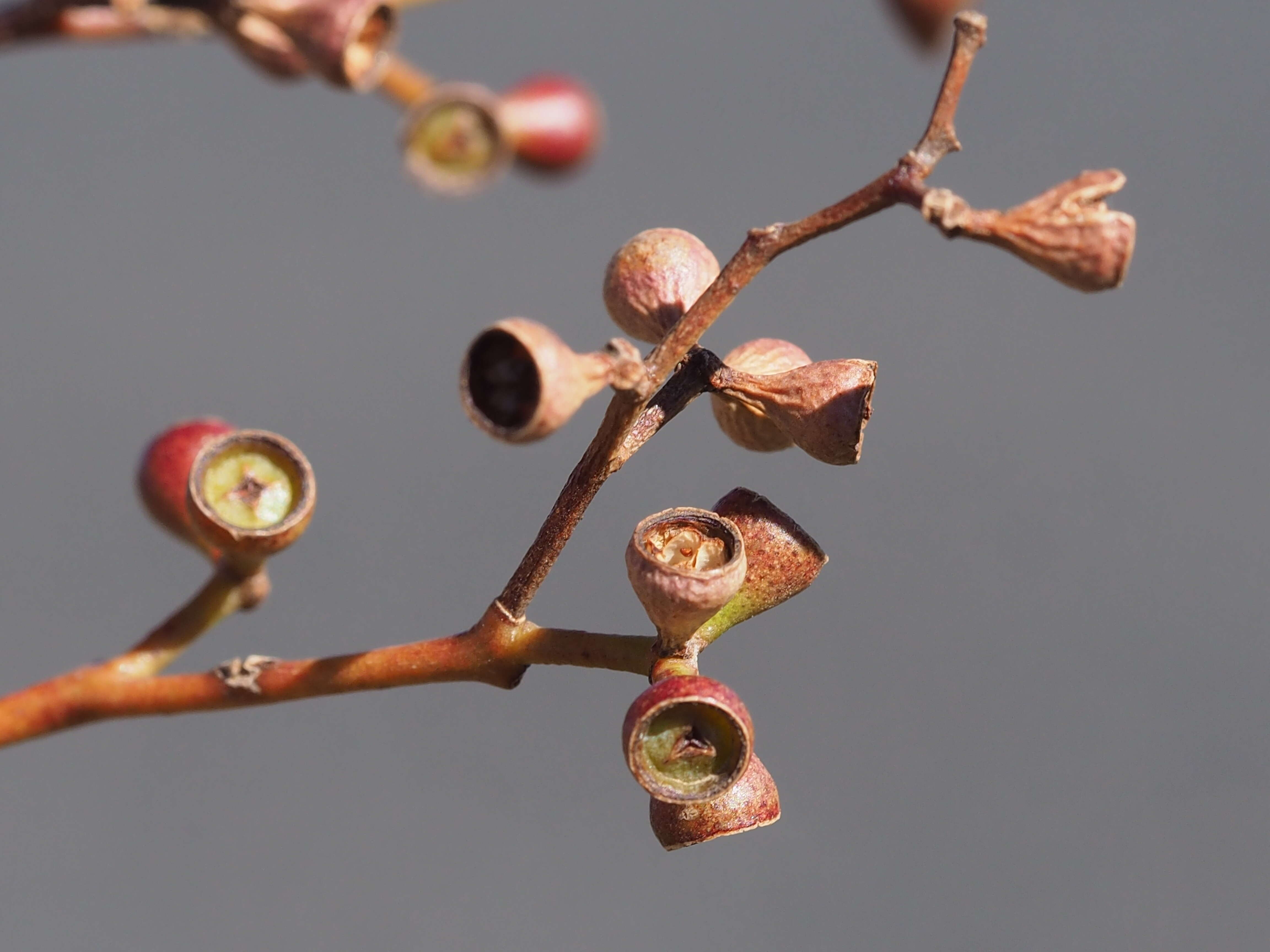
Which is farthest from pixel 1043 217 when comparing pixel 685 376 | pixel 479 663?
pixel 479 663

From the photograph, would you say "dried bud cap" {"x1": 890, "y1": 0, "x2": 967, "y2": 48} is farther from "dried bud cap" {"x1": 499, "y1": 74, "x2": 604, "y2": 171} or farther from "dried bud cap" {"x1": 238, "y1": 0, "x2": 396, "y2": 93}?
"dried bud cap" {"x1": 499, "y1": 74, "x2": 604, "y2": 171}

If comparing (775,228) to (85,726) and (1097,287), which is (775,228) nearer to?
(1097,287)

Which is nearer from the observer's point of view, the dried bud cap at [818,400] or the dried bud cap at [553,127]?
the dried bud cap at [818,400]

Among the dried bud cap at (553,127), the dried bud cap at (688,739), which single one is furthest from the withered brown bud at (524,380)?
the dried bud cap at (553,127)

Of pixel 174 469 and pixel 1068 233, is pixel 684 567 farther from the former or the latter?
pixel 174 469

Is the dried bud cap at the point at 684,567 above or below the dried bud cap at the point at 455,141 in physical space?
below

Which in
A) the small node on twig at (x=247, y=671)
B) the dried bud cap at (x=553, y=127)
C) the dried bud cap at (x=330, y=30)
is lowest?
the small node on twig at (x=247, y=671)

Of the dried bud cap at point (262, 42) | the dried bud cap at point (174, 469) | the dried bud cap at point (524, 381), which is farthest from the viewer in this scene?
the dried bud cap at point (174, 469)

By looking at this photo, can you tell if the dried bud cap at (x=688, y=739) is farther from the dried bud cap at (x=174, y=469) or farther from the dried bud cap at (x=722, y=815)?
the dried bud cap at (x=174, y=469)
